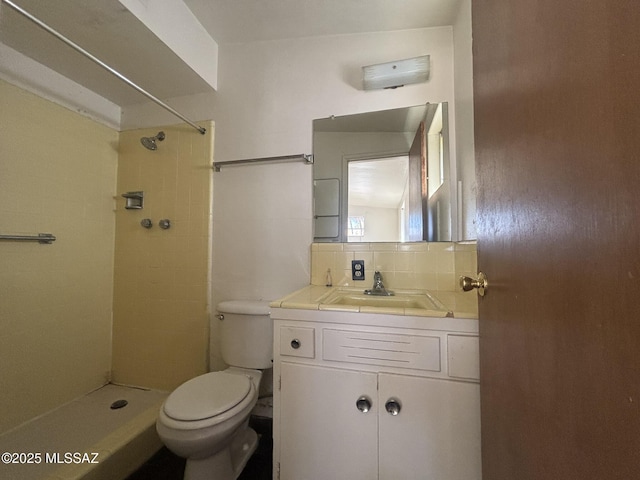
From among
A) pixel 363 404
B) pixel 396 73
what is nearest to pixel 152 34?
pixel 396 73

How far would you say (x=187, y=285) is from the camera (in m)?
1.63

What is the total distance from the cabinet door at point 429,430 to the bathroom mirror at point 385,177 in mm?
740

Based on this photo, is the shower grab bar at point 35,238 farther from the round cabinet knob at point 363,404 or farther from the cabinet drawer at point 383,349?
the round cabinet knob at point 363,404

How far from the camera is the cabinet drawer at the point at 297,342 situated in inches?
35.9

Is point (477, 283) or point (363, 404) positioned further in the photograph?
point (363, 404)

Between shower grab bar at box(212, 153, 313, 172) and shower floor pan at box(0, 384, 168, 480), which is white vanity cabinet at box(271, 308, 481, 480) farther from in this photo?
shower grab bar at box(212, 153, 313, 172)

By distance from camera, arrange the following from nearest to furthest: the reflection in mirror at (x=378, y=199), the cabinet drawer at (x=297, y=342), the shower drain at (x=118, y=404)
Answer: the cabinet drawer at (x=297, y=342), the reflection in mirror at (x=378, y=199), the shower drain at (x=118, y=404)

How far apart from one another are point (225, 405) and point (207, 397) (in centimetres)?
11

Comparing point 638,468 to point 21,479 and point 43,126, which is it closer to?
point 21,479

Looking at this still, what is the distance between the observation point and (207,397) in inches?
40.9

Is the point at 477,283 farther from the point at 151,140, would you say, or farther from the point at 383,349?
the point at 151,140

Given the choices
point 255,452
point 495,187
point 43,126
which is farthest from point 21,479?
point 495,187

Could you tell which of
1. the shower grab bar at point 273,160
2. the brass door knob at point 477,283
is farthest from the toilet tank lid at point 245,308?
the brass door knob at point 477,283

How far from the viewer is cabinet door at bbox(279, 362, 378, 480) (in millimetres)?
A: 859
